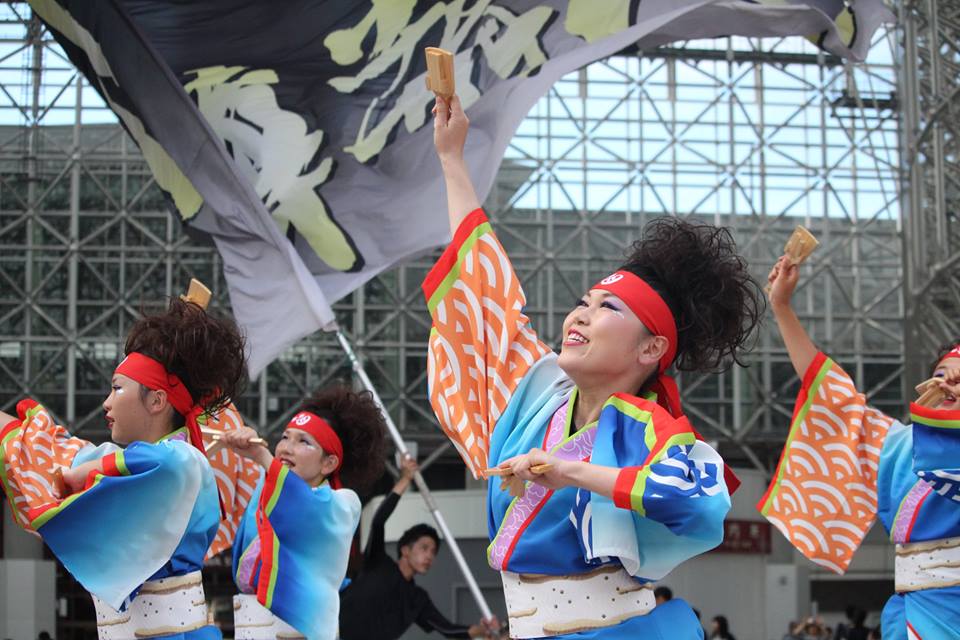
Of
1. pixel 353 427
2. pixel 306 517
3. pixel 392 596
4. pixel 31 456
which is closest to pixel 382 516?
pixel 392 596

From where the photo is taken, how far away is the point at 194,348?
393 cm

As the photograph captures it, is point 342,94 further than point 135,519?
Yes

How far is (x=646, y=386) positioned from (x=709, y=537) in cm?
45

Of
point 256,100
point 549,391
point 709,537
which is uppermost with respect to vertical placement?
point 256,100

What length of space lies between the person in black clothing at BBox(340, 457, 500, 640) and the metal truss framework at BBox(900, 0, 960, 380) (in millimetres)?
8930

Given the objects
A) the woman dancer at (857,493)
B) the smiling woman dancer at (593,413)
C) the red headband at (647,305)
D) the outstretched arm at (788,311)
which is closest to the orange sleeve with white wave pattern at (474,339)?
the smiling woman dancer at (593,413)

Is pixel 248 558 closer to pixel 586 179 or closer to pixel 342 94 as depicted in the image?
pixel 342 94

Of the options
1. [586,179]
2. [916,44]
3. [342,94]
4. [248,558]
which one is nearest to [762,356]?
[586,179]

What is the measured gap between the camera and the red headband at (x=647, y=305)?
2969mm

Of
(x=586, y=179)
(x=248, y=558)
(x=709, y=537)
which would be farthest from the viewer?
(x=586, y=179)

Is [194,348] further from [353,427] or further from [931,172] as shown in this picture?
[931,172]

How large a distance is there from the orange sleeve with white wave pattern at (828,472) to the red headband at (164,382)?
2.28m

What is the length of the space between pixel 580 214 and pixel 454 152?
54.2 ft

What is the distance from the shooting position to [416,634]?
10516 millimetres
